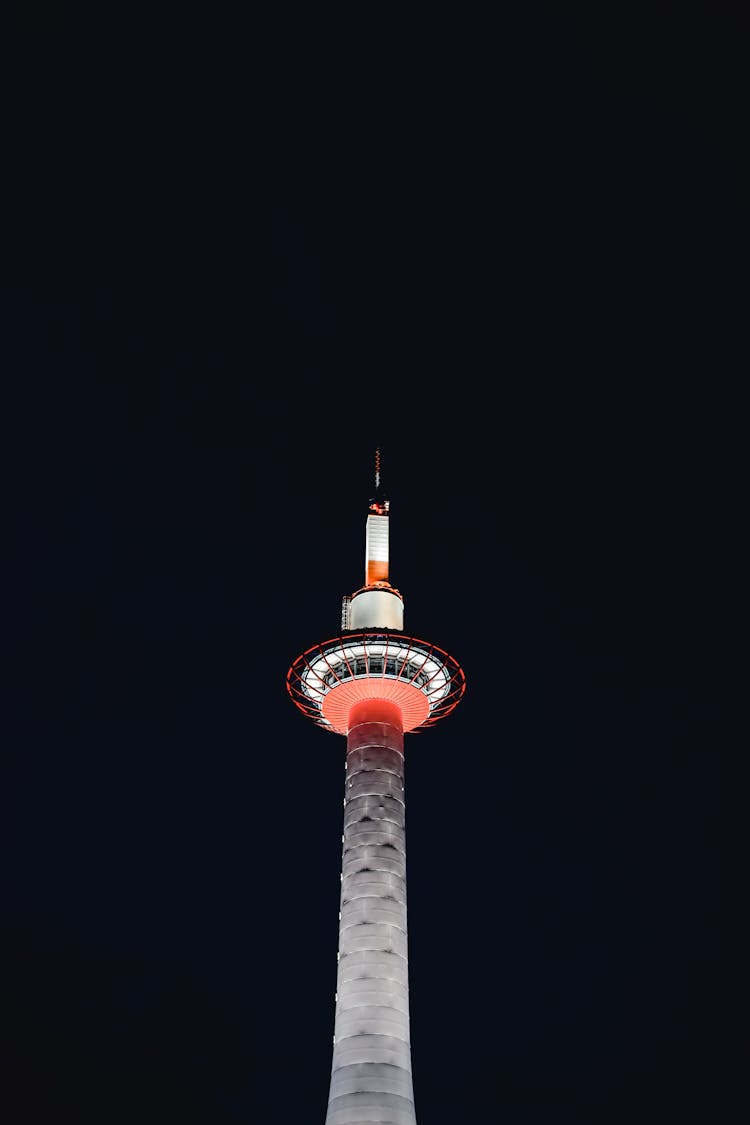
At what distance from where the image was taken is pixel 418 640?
300ft

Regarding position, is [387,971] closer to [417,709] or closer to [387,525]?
[417,709]

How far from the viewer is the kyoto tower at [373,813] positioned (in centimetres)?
7344

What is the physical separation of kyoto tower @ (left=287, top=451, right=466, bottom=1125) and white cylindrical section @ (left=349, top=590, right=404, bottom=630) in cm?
10

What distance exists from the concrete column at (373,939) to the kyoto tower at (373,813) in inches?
3.0

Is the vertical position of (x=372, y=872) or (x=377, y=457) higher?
(x=377, y=457)

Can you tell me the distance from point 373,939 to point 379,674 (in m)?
20.4

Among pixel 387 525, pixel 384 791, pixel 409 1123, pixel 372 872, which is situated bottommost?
pixel 409 1123

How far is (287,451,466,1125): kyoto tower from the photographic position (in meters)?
73.4

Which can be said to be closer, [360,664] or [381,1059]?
[381,1059]

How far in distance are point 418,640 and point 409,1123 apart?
111 feet

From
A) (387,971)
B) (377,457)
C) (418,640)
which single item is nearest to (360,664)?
(418,640)

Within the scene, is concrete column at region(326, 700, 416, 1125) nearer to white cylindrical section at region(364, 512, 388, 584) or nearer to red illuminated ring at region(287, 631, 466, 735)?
red illuminated ring at region(287, 631, 466, 735)

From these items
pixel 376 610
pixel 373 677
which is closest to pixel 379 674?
pixel 373 677

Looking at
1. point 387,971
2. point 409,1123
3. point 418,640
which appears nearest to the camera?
point 409,1123
